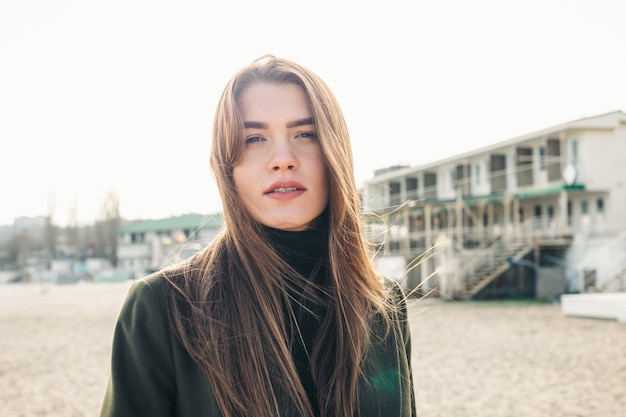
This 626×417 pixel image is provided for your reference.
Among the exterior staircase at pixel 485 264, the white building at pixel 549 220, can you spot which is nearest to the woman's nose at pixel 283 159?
the white building at pixel 549 220

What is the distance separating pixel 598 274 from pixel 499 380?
1662 cm

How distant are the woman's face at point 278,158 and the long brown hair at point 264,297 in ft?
0.10

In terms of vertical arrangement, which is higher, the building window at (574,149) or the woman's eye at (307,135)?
the building window at (574,149)

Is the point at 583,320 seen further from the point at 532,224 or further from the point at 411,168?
the point at 411,168

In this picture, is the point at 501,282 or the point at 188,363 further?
the point at 501,282

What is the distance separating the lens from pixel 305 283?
6.33ft

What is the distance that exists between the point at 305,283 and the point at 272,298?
168mm

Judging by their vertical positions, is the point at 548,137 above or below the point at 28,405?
above

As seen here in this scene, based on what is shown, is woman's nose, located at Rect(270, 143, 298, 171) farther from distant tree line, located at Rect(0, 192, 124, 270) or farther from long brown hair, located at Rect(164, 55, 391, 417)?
distant tree line, located at Rect(0, 192, 124, 270)

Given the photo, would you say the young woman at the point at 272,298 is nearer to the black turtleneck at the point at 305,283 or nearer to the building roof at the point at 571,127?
the black turtleneck at the point at 305,283

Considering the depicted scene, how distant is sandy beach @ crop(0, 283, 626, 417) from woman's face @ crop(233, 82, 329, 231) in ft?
8.88

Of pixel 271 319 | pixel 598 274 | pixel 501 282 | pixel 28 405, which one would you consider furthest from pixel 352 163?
pixel 501 282

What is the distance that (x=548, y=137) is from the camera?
85.6ft

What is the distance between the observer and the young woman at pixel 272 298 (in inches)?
65.6
